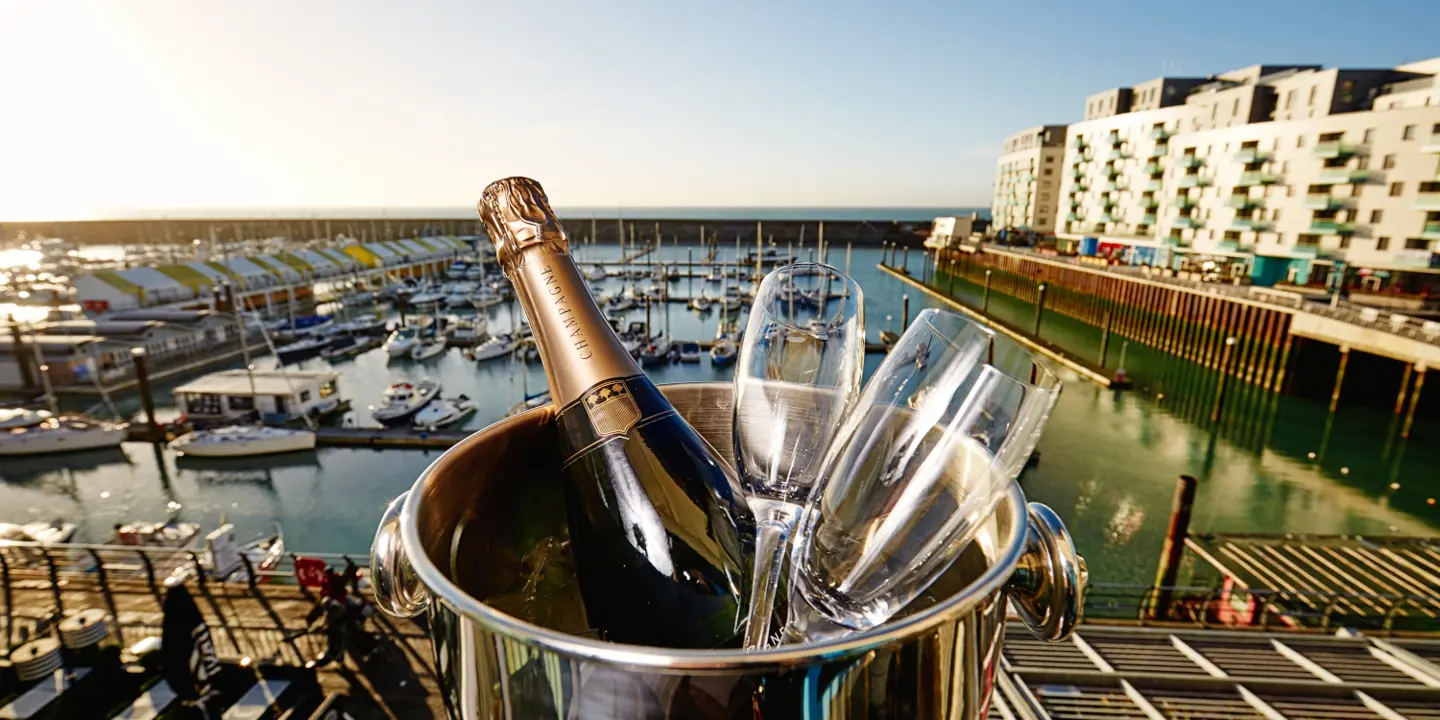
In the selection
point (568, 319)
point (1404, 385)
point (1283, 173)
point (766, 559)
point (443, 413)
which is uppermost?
point (1283, 173)

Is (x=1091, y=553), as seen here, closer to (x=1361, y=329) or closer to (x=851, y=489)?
(x=851, y=489)

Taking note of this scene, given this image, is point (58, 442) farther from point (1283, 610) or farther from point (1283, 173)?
point (1283, 173)

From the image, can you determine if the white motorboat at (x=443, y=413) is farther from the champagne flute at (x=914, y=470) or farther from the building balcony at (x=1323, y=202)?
the building balcony at (x=1323, y=202)

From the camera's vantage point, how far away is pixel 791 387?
903 mm

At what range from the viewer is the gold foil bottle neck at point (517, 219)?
35.5 inches

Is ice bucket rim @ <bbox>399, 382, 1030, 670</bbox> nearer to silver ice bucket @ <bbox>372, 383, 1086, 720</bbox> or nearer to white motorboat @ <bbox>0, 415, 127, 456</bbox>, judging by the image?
silver ice bucket @ <bbox>372, 383, 1086, 720</bbox>

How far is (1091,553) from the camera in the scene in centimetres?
875

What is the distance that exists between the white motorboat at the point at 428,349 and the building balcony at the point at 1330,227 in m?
28.8

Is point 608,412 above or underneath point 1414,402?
above

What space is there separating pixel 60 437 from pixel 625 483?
1835 centimetres

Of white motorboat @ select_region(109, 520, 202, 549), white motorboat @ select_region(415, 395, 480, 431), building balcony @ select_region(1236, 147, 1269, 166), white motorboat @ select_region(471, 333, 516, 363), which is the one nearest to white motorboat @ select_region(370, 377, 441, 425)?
white motorboat @ select_region(415, 395, 480, 431)

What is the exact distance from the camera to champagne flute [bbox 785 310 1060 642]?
0.67m

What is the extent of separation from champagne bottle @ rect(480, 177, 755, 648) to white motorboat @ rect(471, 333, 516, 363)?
20100mm

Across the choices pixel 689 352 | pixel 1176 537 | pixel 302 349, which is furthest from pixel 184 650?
pixel 302 349
